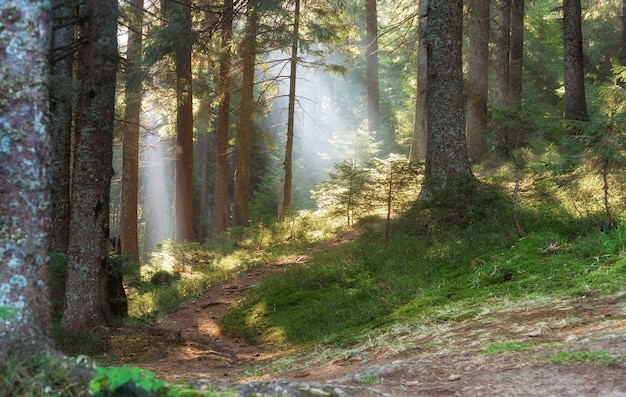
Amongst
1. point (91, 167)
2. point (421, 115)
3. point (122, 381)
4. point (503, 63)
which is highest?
point (503, 63)

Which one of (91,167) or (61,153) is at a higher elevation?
(61,153)

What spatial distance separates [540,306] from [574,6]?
1259 centimetres

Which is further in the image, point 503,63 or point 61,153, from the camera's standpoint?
point 503,63

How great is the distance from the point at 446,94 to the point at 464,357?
23.6 feet

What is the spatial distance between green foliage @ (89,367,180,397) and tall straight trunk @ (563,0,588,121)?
50.1 feet

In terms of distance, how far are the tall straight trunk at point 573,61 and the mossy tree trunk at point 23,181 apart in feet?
49.5

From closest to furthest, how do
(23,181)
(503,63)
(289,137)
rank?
(23,181) < (503,63) < (289,137)

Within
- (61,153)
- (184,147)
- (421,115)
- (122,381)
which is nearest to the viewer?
(122,381)

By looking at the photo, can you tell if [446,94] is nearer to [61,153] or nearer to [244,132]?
[61,153]

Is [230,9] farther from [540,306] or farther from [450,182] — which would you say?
[540,306]

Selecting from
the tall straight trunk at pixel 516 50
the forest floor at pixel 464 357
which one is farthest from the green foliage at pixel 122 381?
the tall straight trunk at pixel 516 50

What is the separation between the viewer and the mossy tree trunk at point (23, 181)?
114 inches

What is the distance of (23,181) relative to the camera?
2.97 metres

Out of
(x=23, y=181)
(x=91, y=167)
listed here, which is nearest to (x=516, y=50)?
(x=91, y=167)
